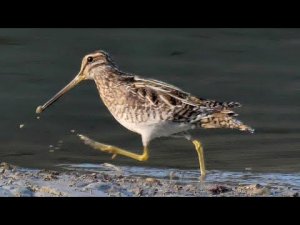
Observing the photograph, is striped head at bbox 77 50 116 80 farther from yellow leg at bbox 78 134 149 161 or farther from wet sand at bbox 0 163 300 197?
wet sand at bbox 0 163 300 197

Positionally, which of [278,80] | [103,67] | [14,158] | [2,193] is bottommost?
[2,193]

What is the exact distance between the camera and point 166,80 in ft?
43.9

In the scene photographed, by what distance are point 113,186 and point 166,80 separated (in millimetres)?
5008

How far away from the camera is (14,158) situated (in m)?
10.1

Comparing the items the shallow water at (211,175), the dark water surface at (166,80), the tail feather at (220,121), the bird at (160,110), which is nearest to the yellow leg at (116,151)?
the bird at (160,110)

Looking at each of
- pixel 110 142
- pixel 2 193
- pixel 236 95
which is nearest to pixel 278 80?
pixel 236 95

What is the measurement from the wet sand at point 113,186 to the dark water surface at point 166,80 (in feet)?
2.19

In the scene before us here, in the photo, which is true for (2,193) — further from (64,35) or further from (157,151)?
(64,35)

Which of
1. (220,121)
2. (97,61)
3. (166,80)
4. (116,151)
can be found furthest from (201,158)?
(166,80)

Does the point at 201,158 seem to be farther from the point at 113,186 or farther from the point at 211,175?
the point at 113,186

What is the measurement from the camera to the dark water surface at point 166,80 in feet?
33.9

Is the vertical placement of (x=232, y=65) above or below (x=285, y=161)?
above

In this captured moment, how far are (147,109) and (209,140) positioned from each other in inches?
73.6

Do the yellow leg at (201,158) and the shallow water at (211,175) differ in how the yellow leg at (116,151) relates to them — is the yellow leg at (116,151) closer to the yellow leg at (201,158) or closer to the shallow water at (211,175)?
the shallow water at (211,175)
